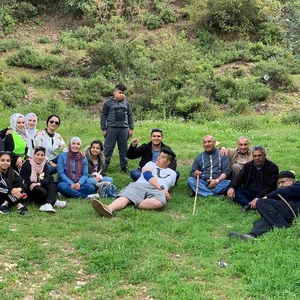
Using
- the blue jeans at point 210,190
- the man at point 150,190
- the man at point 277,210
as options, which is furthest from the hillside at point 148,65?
the man at point 277,210

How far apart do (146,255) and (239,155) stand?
3.46m

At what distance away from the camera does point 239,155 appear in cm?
804

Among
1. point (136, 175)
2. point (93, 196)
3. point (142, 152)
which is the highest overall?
point (142, 152)

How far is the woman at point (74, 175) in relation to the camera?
7574 millimetres

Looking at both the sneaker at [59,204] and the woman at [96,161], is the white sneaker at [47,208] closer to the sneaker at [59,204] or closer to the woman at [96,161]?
the sneaker at [59,204]

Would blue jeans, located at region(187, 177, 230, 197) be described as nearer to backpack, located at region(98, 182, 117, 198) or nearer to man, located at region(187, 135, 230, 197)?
man, located at region(187, 135, 230, 197)

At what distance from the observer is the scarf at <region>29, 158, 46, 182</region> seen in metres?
7.15

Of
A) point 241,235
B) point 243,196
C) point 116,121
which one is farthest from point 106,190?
point 241,235

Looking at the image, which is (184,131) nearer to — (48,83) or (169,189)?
(169,189)

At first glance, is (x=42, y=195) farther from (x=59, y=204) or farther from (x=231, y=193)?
(x=231, y=193)

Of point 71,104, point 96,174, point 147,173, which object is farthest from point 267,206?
point 71,104

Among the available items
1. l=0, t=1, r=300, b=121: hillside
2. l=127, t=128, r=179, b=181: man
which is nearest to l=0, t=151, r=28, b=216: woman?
l=127, t=128, r=179, b=181: man

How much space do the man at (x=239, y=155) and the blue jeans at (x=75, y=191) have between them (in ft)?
7.91

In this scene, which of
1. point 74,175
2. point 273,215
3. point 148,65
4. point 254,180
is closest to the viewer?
point 273,215
